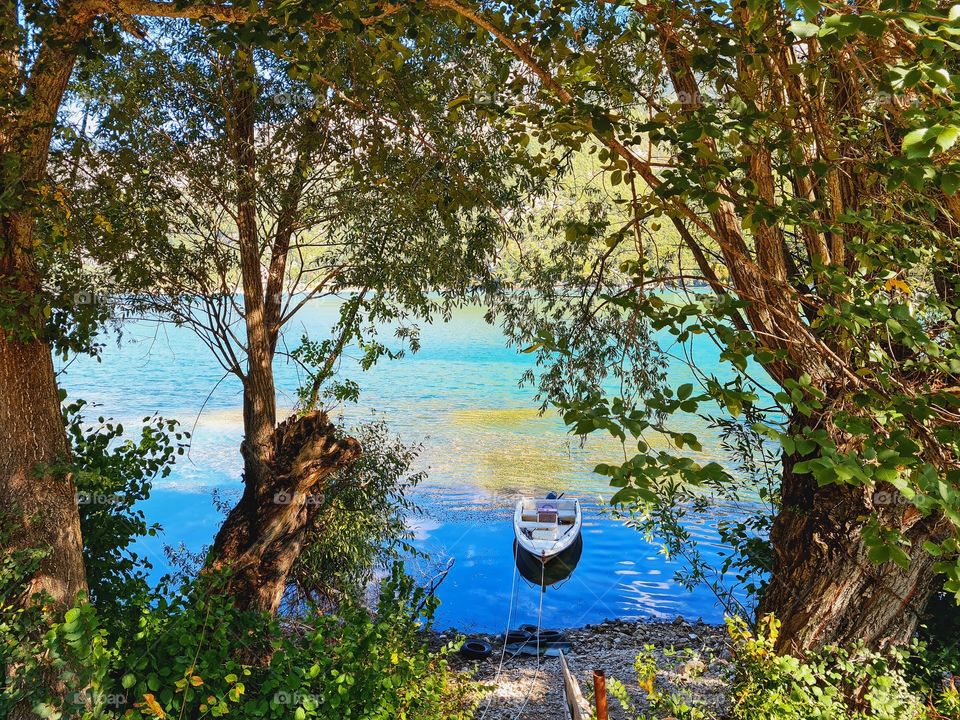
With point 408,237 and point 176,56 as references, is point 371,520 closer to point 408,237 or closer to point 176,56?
point 408,237

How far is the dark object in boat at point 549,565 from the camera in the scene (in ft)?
44.2

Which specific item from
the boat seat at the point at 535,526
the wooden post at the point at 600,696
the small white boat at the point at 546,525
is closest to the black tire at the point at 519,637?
the small white boat at the point at 546,525

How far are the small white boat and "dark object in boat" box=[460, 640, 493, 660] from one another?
12.3 feet

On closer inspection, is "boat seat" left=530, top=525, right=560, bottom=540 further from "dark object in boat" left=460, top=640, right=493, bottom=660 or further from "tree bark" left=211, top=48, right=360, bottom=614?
"tree bark" left=211, top=48, right=360, bottom=614

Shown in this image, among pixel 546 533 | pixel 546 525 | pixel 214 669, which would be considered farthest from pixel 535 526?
pixel 214 669

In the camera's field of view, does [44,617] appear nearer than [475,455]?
Yes

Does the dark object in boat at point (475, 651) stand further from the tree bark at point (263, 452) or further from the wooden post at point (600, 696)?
the wooden post at point (600, 696)

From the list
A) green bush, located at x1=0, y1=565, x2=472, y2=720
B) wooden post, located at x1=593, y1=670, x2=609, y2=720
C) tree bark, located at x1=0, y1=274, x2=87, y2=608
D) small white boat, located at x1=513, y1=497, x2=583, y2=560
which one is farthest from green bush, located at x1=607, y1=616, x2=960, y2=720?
small white boat, located at x1=513, y1=497, x2=583, y2=560

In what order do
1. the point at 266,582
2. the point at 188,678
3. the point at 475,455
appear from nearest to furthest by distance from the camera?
the point at 188,678, the point at 266,582, the point at 475,455

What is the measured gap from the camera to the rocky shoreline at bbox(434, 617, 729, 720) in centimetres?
645

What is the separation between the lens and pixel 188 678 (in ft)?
11.2

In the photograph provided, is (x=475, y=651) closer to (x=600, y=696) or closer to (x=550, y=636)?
(x=550, y=636)

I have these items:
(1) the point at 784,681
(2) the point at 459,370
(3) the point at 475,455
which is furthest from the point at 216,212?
(2) the point at 459,370

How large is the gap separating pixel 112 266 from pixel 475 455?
17137mm
